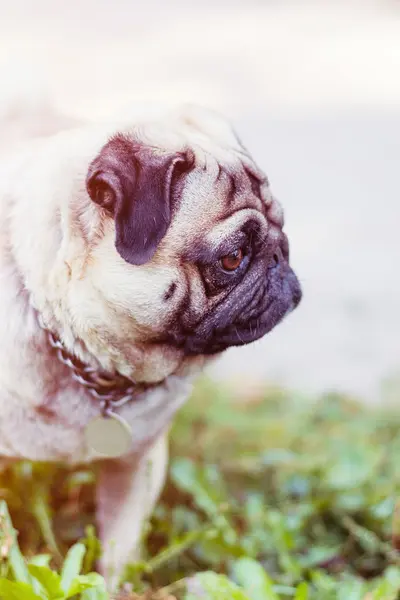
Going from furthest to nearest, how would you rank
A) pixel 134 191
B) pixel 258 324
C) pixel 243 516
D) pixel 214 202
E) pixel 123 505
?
pixel 243 516 < pixel 123 505 < pixel 258 324 < pixel 214 202 < pixel 134 191

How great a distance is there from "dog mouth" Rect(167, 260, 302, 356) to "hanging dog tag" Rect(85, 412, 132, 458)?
0.19 m

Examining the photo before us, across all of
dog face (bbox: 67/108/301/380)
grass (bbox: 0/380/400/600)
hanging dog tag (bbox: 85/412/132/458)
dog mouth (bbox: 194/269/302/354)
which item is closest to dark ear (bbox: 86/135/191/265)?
dog face (bbox: 67/108/301/380)

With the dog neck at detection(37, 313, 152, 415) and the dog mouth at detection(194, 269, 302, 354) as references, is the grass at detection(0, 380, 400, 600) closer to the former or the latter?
the dog neck at detection(37, 313, 152, 415)

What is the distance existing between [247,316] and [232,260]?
0.36 feet

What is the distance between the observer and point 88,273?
1123mm

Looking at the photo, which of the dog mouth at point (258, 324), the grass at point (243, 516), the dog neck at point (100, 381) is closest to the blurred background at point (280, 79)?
the dog mouth at point (258, 324)

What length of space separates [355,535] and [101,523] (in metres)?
0.70

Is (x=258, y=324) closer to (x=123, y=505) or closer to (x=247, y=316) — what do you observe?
(x=247, y=316)

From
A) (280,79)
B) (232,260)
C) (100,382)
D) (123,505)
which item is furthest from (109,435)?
(280,79)

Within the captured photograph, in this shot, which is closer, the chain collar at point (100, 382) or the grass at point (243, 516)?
the chain collar at point (100, 382)

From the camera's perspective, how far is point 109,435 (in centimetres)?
130

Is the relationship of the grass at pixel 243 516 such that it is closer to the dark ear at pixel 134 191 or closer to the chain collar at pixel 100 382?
the chain collar at pixel 100 382

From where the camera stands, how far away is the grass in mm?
1390

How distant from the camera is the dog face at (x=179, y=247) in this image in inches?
42.0
